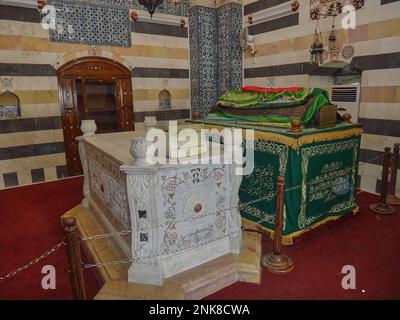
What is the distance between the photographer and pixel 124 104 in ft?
24.1

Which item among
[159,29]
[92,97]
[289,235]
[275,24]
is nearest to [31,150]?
[92,97]

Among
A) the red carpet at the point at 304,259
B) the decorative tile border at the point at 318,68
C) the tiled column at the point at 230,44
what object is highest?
the tiled column at the point at 230,44

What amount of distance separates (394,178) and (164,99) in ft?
18.2

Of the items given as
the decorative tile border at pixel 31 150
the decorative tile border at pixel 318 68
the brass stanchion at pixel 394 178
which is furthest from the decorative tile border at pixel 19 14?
the brass stanchion at pixel 394 178

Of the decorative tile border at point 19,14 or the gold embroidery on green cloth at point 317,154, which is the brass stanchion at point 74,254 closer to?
the gold embroidery on green cloth at point 317,154

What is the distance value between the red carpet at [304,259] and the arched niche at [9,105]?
224cm

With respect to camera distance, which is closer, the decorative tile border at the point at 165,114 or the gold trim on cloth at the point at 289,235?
the gold trim on cloth at the point at 289,235

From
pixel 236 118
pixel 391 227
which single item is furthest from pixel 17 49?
A: pixel 391 227

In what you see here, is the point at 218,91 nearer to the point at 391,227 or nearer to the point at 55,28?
the point at 55,28

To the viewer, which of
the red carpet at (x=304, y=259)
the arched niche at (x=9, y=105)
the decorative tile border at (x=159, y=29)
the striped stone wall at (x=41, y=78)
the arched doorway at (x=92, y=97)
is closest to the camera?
the red carpet at (x=304, y=259)

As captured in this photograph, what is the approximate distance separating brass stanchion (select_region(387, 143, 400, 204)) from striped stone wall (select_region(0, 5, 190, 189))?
544 cm

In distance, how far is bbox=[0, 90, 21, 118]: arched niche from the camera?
6121mm

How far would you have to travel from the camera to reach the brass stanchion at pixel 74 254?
6.68ft

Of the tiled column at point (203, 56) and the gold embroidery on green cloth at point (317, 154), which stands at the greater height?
the tiled column at point (203, 56)
